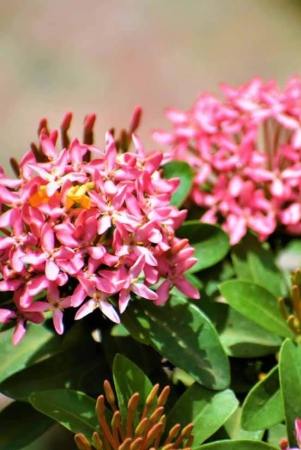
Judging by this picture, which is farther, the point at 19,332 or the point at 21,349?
the point at 21,349

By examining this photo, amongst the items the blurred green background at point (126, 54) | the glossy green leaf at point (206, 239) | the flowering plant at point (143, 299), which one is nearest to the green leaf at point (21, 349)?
the flowering plant at point (143, 299)

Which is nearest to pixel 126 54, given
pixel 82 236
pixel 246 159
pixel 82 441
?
pixel 246 159

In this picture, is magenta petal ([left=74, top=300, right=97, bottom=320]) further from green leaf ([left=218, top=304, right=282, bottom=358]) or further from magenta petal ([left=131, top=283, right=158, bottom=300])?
green leaf ([left=218, top=304, right=282, bottom=358])

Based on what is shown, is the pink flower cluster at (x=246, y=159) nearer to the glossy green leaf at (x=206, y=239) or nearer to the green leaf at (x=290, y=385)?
the glossy green leaf at (x=206, y=239)

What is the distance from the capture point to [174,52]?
3.11 metres

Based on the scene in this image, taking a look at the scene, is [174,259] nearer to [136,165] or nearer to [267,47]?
[136,165]

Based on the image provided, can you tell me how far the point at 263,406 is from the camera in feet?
2.79

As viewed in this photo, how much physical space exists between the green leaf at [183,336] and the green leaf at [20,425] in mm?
158

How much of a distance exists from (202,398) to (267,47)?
2566 mm

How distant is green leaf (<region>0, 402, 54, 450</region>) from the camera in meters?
0.86

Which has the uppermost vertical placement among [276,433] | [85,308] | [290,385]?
[85,308]

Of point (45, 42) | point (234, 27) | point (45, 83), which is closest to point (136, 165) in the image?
point (45, 83)

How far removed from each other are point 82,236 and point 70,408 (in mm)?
178

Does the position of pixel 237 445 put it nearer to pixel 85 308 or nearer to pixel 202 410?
pixel 202 410
